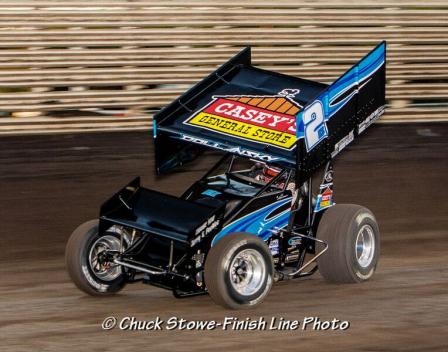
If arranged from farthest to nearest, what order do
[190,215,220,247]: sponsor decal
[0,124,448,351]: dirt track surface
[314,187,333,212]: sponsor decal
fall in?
[314,187,333,212]: sponsor decal, [190,215,220,247]: sponsor decal, [0,124,448,351]: dirt track surface

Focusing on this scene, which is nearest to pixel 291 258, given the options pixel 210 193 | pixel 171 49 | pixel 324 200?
pixel 324 200

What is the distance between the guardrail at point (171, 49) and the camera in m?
14.1

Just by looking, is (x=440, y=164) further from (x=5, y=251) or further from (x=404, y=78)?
(x=5, y=251)

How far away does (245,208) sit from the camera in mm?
8375

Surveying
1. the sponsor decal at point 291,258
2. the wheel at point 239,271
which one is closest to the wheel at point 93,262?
the wheel at point 239,271

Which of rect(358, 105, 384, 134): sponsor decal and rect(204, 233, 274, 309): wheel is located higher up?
rect(358, 105, 384, 134): sponsor decal

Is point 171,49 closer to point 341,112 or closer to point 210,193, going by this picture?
point 341,112

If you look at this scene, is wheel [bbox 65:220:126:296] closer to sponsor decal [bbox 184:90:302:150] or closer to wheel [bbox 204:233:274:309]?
wheel [bbox 204:233:274:309]

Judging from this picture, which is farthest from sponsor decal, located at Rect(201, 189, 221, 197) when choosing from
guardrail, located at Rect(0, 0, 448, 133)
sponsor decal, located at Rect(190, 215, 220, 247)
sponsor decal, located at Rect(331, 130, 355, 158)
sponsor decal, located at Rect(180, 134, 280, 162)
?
guardrail, located at Rect(0, 0, 448, 133)

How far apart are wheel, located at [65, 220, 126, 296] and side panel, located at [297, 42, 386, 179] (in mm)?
1729

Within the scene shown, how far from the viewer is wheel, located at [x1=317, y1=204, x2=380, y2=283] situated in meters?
8.73

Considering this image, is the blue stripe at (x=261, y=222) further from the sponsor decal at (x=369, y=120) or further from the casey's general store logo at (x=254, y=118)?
the sponsor decal at (x=369, y=120)

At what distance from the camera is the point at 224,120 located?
887cm

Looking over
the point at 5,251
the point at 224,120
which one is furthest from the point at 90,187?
the point at 224,120
